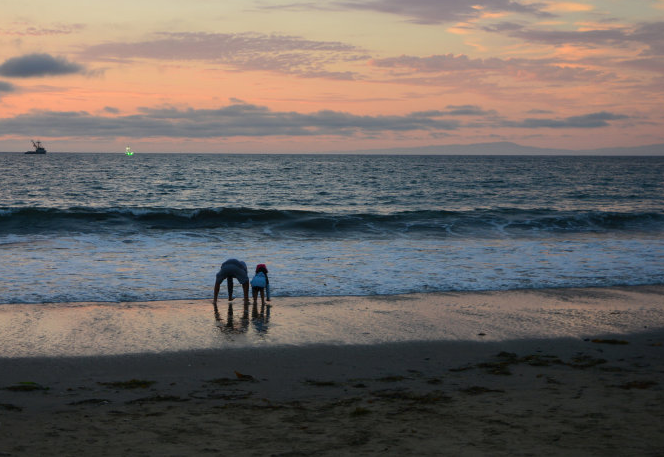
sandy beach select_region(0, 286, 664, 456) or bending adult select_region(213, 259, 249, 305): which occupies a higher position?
bending adult select_region(213, 259, 249, 305)

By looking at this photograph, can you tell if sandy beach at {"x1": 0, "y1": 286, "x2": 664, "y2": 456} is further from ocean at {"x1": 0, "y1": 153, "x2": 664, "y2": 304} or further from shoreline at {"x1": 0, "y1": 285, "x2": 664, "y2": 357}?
ocean at {"x1": 0, "y1": 153, "x2": 664, "y2": 304}

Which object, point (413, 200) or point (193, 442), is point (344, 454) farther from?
point (413, 200)

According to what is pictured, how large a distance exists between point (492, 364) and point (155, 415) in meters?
4.62

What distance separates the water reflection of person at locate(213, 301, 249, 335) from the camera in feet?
32.4

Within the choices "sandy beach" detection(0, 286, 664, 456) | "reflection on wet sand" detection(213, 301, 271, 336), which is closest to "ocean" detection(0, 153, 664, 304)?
"reflection on wet sand" detection(213, 301, 271, 336)

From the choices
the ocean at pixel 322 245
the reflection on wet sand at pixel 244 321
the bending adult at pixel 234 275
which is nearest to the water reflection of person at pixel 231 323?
the reflection on wet sand at pixel 244 321

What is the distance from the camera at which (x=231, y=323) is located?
34.2 ft

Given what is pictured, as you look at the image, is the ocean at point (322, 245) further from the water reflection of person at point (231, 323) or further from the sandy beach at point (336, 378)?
the sandy beach at point (336, 378)

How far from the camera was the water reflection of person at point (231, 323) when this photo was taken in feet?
32.4

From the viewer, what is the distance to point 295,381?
7.43 metres

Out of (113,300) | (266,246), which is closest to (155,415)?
(113,300)

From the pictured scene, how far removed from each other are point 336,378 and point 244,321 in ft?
11.5

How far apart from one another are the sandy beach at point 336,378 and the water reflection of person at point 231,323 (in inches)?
2.1

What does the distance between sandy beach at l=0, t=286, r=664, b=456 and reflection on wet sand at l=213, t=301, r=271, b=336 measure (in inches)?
2.1
